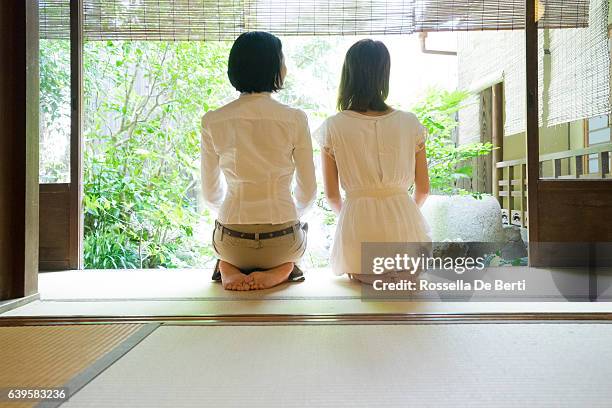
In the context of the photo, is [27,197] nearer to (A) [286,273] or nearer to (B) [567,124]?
(A) [286,273]

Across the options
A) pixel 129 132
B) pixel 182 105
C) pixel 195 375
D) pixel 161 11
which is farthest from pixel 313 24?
pixel 195 375

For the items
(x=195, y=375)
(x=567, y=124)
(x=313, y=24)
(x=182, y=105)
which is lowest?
(x=195, y=375)

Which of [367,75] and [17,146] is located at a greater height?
[367,75]

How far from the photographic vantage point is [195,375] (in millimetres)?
975

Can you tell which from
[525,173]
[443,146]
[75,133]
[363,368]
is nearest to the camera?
[363,368]

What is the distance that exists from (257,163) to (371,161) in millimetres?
519

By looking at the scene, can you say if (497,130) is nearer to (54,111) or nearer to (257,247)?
(257,247)

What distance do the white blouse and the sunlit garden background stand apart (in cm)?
143

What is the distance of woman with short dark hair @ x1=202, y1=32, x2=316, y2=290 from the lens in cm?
198

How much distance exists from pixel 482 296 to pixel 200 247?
2.47 m

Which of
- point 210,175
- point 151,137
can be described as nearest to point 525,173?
point 210,175

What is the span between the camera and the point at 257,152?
78.5 inches

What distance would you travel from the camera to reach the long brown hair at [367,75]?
2082 millimetres

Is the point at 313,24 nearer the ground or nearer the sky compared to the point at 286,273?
nearer the sky
